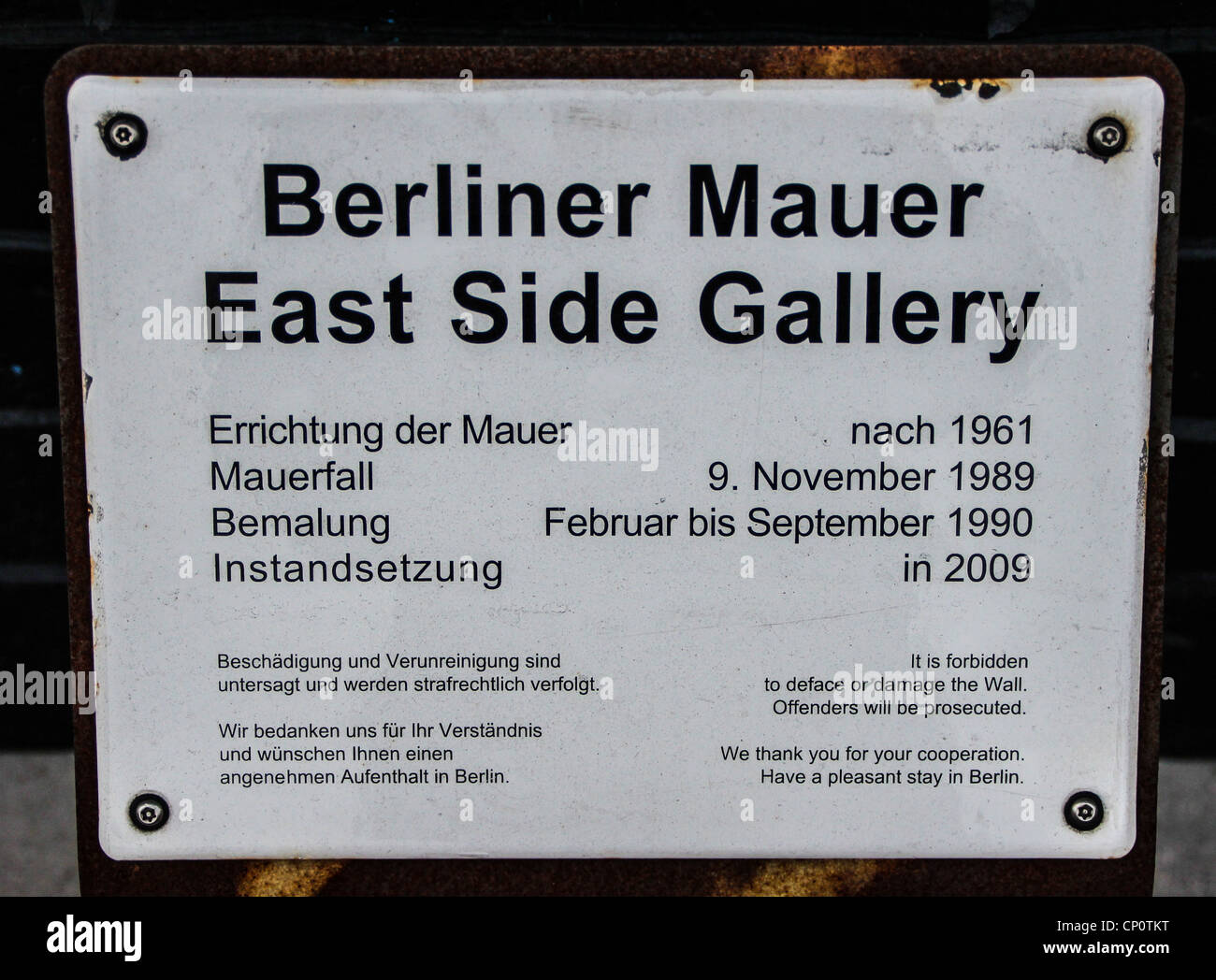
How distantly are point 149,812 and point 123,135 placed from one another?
711mm

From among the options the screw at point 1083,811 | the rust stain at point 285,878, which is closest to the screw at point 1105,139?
the screw at point 1083,811

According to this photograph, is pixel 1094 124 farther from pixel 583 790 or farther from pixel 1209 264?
pixel 583 790

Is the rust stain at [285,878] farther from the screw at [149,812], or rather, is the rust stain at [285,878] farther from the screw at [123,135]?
the screw at [123,135]

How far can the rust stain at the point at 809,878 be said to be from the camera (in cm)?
105

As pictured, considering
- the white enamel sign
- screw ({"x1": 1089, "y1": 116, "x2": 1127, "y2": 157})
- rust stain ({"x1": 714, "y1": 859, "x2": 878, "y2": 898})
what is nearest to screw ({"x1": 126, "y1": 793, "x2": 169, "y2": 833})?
the white enamel sign

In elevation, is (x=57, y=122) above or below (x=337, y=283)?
above

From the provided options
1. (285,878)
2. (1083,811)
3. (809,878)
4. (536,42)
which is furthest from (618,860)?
(536,42)

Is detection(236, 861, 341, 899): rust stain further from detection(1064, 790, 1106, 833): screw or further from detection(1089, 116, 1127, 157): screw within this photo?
detection(1089, 116, 1127, 157): screw

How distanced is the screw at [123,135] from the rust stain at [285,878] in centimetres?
76

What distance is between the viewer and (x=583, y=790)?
1.04 m

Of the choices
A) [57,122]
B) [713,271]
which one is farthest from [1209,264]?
[57,122]
